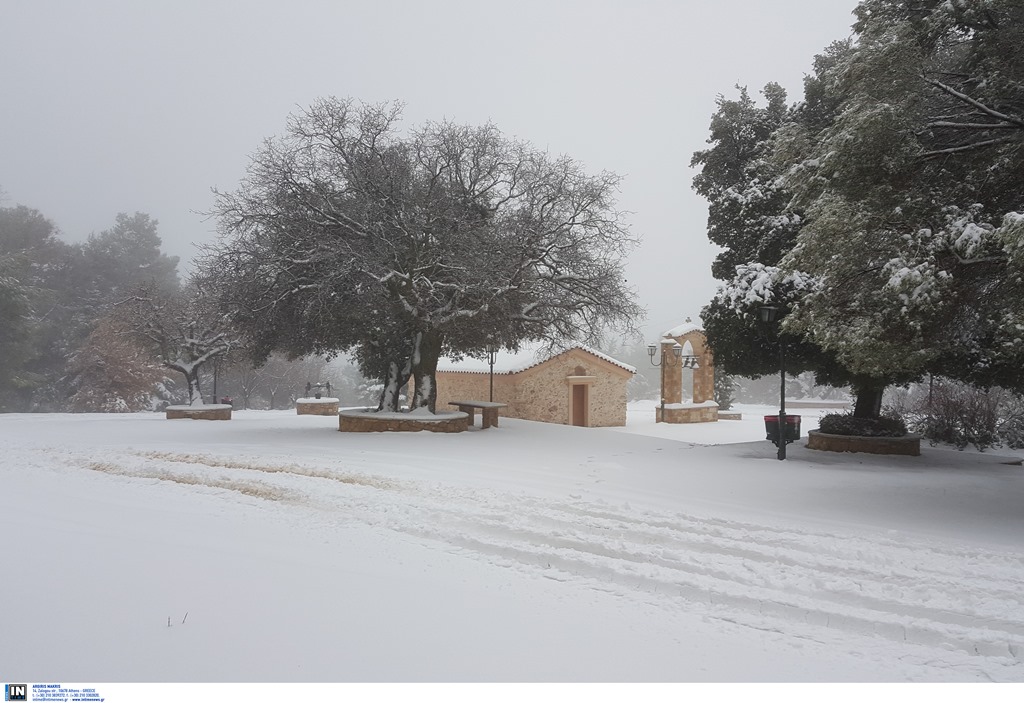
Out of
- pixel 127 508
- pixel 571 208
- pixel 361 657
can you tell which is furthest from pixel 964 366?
pixel 127 508

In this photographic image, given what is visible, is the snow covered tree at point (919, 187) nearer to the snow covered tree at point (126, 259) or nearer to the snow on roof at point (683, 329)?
the snow on roof at point (683, 329)

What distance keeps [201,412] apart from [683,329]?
979 inches

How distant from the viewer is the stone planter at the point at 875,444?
48.3 feet

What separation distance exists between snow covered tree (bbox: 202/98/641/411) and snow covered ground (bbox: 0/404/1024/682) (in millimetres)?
6902

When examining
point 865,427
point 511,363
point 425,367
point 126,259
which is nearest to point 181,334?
point 511,363

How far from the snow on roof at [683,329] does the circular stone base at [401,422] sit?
20.3 metres

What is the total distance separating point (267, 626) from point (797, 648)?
144 inches

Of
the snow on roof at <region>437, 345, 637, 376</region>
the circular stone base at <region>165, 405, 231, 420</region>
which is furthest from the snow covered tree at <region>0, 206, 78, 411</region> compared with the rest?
the snow on roof at <region>437, 345, 637, 376</region>

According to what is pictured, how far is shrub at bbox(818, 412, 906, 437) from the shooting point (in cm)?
1532

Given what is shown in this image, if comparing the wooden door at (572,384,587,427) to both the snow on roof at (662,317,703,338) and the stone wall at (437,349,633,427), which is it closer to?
the stone wall at (437,349,633,427)

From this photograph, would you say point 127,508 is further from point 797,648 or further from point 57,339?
point 57,339

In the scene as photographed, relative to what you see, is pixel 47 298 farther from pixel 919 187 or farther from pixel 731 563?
pixel 919 187

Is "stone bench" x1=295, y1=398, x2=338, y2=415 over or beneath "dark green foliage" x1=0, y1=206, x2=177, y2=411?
beneath

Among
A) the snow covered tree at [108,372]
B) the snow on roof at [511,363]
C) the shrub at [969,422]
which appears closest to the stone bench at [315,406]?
the snow on roof at [511,363]
